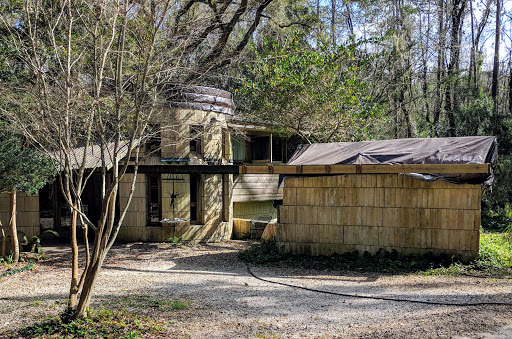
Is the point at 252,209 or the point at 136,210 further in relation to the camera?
the point at 252,209

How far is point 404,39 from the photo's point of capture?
20.7 meters

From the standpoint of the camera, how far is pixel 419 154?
31.2ft

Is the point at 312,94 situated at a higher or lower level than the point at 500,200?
higher

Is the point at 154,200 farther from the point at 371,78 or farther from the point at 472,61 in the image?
the point at 472,61

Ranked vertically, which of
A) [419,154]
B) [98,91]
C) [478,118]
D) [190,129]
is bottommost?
[419,154]

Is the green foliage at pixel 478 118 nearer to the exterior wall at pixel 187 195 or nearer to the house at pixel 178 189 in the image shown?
the house at pixel 178 189

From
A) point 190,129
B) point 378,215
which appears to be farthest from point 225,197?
point 378,215

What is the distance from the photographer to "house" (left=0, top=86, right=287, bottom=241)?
44.7 feet

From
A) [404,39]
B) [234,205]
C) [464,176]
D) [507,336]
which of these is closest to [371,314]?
[507,336]

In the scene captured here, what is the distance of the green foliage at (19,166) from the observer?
940cm

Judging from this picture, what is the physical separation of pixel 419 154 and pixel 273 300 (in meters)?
4.85

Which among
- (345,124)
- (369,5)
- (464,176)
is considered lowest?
(464,176)

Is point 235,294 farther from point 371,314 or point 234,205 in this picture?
point 234,205

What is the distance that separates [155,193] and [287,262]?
612cm
